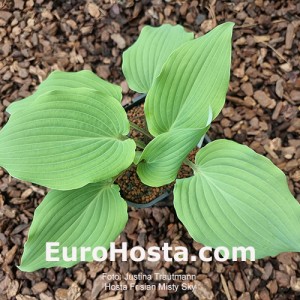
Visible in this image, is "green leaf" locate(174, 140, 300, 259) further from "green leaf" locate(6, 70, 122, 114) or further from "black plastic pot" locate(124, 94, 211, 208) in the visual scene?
"green leaf" locate(6, 70, 122, 114)

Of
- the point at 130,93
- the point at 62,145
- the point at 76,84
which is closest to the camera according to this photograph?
the point at 62,145

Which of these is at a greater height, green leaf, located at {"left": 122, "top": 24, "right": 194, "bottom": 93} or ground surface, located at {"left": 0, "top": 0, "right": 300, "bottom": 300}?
green leaf, located at {"left": 122, "top": 24, "right": 194, "bottom": 93}

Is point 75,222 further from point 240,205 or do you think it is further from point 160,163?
point 240,205

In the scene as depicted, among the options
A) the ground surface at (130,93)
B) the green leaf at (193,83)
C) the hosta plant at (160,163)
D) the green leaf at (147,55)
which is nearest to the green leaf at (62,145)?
the hosta plant at (160,163)

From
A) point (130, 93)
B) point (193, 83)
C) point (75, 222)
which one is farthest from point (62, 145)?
point (130, 93)

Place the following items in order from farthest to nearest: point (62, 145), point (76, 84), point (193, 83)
Answer: point (76, 84)
point (193, 83)
point (62, 145)

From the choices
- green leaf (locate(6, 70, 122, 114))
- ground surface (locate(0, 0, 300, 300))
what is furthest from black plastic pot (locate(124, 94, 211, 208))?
green leaf (locate(6, 70, 122, 114))
